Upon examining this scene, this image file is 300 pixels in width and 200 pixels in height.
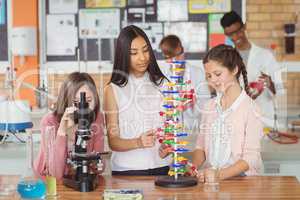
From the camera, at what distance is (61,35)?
5.12 metres

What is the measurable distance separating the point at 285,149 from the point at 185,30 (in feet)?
6.92

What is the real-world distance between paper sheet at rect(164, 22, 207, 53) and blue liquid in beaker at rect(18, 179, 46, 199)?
3.34 meters

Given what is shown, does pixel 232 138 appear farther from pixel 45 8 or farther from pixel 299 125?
pixel 45 8

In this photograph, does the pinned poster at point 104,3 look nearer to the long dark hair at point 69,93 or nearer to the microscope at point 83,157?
the long dark hair at point 69,93

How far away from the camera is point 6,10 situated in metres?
5.13

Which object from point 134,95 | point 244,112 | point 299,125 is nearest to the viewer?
point 244,112

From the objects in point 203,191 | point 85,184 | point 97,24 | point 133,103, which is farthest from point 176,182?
point 97,24

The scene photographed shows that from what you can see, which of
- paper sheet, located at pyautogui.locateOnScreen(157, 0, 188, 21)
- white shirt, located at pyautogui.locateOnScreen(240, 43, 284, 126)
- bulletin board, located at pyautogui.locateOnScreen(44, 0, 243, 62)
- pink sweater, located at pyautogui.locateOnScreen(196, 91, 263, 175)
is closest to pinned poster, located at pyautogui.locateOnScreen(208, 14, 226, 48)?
bulletin board, located at pyautogui.locateOnScreen(44, 0, 243, 62)

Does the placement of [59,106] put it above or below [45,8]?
below

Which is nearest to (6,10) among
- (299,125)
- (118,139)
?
(299,125)

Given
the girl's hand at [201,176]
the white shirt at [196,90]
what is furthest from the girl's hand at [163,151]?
the white shirt at [196,90]

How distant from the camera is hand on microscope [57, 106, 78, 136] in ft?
7.40

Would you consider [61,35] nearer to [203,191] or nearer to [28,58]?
[28,58]

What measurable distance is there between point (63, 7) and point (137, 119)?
292 centimetres
